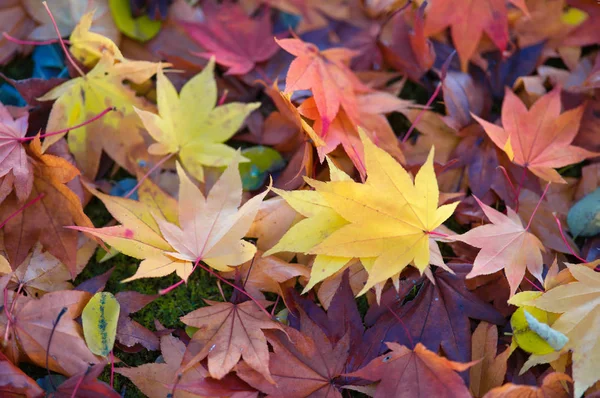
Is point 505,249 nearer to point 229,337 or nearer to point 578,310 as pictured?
point 578,310

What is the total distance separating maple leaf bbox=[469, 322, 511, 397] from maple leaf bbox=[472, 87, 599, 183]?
0.33 m

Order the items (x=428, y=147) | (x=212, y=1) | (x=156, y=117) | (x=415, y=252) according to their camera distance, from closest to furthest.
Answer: (x=415, y=252) → (x=156, y=117) → (x=428, y=147) → (x=212, y=1)

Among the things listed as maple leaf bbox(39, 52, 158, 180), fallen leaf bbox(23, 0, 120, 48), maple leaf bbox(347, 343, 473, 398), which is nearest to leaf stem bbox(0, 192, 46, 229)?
maple leaf bbox(39, 52, 158, 180)

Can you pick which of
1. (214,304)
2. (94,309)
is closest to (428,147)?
(214,304)

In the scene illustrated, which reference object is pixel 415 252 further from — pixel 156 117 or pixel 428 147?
pixel 156 117

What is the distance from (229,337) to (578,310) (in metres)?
0.57

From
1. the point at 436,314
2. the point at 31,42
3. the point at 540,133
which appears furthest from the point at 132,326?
the point at 540,133

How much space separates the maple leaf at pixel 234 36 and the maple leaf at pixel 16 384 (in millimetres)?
696

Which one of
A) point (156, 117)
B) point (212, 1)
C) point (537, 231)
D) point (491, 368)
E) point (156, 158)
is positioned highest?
point (212, 1)

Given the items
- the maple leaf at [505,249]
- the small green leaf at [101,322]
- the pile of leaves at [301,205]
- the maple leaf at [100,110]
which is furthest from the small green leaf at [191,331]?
the maple leaf at [505,249]

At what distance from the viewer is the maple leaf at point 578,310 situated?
2.64 ft

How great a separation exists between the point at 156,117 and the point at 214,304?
376mm

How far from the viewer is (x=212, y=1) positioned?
3.97 feet

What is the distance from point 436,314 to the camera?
0.89m
